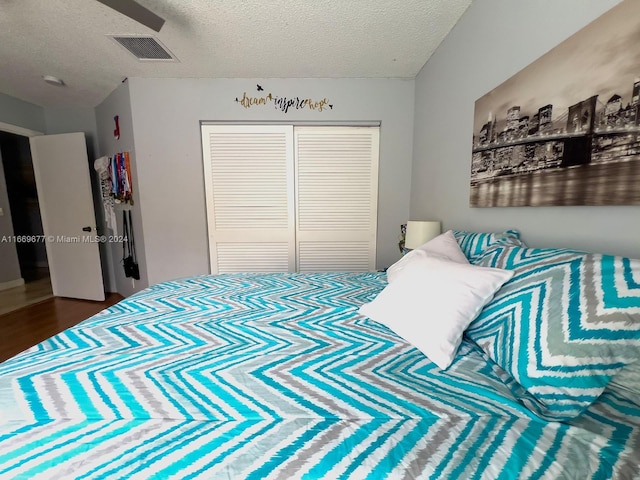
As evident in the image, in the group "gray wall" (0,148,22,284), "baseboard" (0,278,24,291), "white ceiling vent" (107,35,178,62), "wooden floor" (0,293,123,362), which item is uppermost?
"white ceiling vent" (107,35,178,62)

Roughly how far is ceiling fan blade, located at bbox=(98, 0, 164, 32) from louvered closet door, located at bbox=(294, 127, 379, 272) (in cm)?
126

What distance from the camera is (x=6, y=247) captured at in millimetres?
3352

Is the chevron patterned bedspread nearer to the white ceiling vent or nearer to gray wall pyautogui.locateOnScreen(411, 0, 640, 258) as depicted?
gray wall pyautogui.locateOnScreen(411, 0, 640, 258)

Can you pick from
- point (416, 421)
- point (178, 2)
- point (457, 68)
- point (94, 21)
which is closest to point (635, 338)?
point (416, 421)

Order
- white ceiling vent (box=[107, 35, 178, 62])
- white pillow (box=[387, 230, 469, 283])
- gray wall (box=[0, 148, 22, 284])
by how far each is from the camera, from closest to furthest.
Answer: white pillow (box=[387, 230, 469, 283])
white ceiling vent (box=[107, 35, 178, 62])
gray wall (box=[0, 148, 22, 284])

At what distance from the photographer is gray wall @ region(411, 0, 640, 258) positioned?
2.79 ft

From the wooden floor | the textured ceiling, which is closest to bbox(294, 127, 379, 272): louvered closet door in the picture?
the textured ceiling

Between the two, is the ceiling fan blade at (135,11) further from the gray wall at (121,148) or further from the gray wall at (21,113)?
the gray wall at (21,113)

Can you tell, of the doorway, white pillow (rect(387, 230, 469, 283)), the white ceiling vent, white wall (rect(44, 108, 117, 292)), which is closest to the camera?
white pillow (rect(387, 230, 469, 283))

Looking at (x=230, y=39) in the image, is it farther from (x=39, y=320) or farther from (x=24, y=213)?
(x=24, y=213)

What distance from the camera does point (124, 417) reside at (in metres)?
0.56

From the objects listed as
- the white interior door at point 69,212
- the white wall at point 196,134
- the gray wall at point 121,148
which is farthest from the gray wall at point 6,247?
the white wall at point 196,134

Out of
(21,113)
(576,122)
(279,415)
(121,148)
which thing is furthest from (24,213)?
(576,122)

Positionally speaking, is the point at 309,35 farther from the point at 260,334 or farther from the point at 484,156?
the point at 260,334
